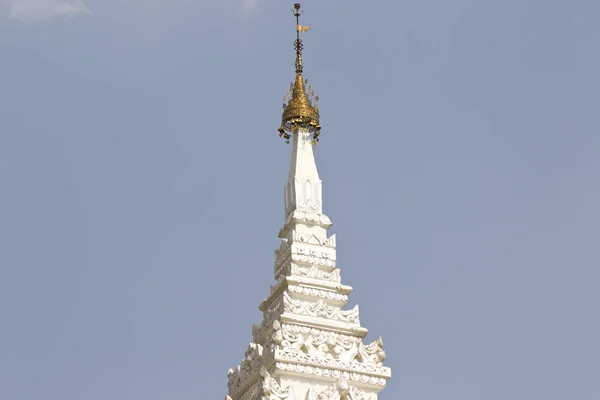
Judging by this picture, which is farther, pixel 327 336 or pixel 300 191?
pixel 300 191

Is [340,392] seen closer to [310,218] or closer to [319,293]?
[319,293]

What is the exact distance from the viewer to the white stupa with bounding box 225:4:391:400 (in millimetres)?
36625

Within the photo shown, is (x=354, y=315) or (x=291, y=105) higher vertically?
(x=291, y=105)

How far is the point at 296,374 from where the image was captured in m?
36.6

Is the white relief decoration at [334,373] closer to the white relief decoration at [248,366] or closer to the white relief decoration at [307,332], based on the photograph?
the white relief decoration at [307,332]

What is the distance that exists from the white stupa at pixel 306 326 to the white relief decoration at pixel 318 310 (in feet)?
0.08

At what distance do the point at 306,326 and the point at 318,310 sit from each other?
0.54 metres

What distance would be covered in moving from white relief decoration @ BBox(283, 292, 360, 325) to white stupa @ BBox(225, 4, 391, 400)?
0.08ft

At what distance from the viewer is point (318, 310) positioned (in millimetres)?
37812

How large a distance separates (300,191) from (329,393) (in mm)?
6071

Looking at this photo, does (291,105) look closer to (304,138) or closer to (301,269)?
(304,138)

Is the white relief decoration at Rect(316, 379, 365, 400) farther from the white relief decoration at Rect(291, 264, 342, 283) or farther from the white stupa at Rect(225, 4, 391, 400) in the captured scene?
the white relief decoration at Rect(291, 264, 342, 283)

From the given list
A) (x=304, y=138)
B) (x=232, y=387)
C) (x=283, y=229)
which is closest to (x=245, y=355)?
(x=232, y=387)

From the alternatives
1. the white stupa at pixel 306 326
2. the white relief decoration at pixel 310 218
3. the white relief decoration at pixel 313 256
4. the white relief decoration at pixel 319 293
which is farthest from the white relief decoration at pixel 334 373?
the white relief decoration at pixel 310 218
